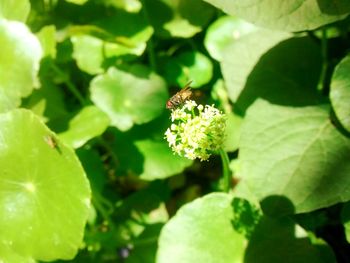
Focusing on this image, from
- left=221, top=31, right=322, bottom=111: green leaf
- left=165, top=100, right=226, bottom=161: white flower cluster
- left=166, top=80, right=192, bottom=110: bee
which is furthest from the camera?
left=221, top=31, right=322, bottom=111: green leaf

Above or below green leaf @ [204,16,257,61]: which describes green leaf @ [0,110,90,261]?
below

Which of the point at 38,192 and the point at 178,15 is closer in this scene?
the point at 38,192

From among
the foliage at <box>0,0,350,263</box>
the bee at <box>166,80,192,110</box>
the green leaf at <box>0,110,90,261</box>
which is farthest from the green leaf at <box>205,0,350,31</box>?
the green leaf at <box>0,110,90,261</box>

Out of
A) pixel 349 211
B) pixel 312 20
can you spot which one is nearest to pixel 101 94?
pixel 312 20

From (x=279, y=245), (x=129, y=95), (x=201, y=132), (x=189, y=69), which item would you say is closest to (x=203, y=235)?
(x=279, y=245)

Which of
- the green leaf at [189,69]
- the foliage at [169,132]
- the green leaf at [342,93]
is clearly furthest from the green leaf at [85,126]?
the green leaf at [342,93]

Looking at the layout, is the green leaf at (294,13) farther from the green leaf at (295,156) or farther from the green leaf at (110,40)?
the green leaf at (110,40)

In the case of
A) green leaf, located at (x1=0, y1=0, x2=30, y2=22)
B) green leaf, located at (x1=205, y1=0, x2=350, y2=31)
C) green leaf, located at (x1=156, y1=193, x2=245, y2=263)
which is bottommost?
green leaf, located at (x1=156, y1=193, x2=245, y2=263)

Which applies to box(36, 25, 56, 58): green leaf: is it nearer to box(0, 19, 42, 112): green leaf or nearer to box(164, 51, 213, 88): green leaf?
box(0, 19, 42, 112): green leaf

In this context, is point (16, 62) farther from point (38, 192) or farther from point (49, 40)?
point (38, 192)
